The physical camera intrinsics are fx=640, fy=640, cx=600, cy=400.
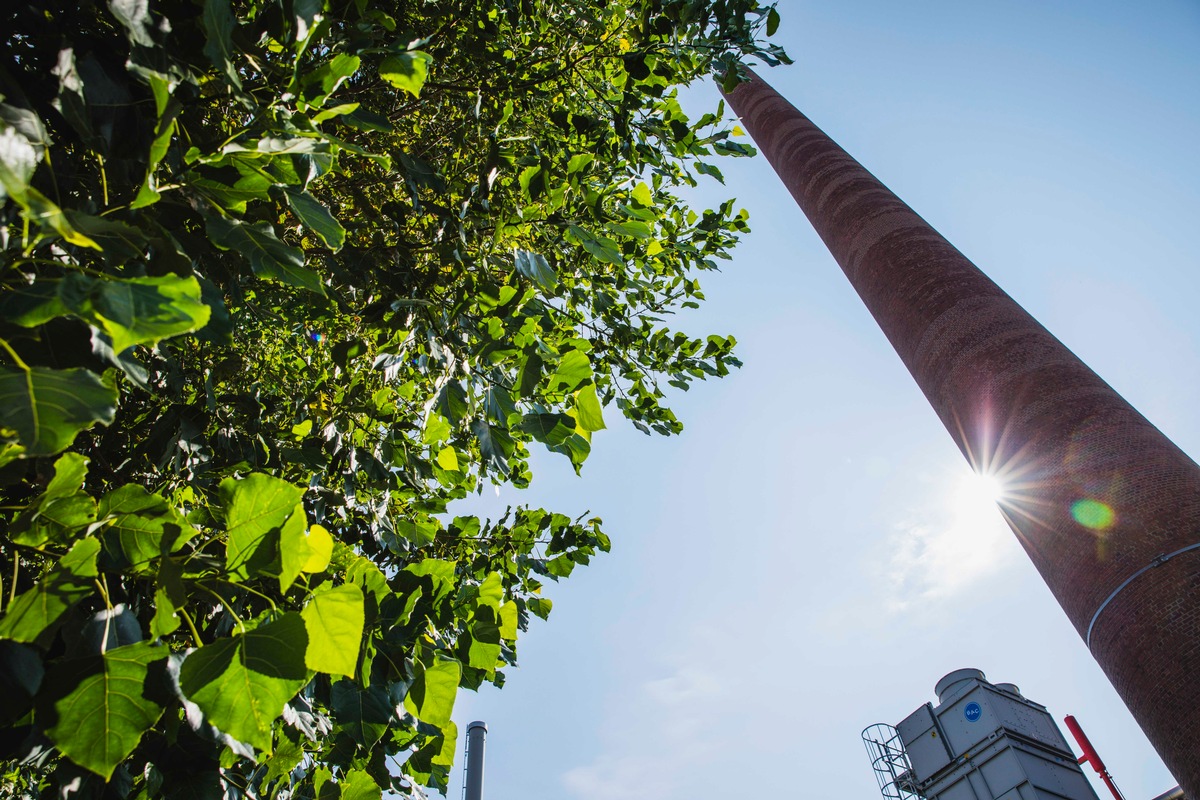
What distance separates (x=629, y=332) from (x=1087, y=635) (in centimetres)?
380

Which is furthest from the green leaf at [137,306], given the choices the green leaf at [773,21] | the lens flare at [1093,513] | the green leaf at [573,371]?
the lens flare at [1093,513]

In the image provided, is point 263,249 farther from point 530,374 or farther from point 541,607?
point 541,607

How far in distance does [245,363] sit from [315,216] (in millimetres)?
2635

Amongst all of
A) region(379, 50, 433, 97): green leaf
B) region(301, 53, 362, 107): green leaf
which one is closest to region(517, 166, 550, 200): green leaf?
region(379, 50, 433, 97): green leaf

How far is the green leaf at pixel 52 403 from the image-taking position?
59 cm

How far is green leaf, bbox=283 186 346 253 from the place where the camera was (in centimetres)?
104

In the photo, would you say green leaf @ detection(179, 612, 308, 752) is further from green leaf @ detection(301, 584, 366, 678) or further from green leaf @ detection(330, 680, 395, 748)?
green leaf @ detection(330, 680, 395, 748)

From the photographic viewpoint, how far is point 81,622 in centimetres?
87

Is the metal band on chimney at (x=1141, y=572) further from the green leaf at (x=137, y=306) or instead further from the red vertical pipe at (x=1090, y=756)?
the red vertical pipe at (x=1090, y=756)

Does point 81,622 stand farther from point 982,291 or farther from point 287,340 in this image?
point 982,291

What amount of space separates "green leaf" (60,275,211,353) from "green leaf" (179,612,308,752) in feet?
1.26

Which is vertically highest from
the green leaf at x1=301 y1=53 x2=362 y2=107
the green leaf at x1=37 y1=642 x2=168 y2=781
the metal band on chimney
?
the metal band on chimney

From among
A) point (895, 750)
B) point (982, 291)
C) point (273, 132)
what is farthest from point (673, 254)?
point (895, 750)

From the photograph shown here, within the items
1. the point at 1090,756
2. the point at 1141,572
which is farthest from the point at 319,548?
the point at 1090,756
